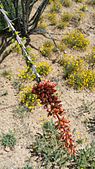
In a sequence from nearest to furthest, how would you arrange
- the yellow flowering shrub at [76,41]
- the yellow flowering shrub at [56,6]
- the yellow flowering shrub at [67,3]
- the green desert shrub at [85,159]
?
the green desert shrub at [85,159] < the yellow flowering shrub at [76,41] < the yellow flowering shrub at [56,6] < the yellow flowering shrub at [67,3]

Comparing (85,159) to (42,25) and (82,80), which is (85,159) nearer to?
(82,80)

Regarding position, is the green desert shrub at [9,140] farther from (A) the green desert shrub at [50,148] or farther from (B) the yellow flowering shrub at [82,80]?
(B) the yellow flowering shrub at [82,80]

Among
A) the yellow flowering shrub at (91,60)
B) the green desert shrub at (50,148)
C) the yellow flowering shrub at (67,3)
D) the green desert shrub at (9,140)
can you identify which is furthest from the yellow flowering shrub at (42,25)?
the green desert shrub at (9,140)

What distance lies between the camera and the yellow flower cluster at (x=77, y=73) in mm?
6316

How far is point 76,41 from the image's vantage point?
23.7 feet

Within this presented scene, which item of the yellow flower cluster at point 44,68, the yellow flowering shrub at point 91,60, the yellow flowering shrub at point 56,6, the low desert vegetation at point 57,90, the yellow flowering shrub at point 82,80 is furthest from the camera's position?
Answer: the yellow flowering shrub at point 56,6

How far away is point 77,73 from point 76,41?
1.03 metres

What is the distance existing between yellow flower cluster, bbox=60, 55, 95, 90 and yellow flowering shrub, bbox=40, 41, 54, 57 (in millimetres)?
349

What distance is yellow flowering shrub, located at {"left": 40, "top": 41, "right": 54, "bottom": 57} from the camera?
684cm

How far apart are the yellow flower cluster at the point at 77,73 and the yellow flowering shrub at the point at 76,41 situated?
446mm

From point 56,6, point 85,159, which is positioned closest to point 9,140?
point 85,159

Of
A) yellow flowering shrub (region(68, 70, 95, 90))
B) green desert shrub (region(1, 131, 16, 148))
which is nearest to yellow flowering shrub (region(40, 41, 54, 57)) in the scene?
yellow flowering shrub (region(68, 70, 95, 90))

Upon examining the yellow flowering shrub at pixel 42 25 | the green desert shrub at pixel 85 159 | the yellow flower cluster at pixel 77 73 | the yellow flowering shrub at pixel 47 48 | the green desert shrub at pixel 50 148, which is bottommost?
the green desert shrub at pixel 85 159

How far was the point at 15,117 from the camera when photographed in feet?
18.6
